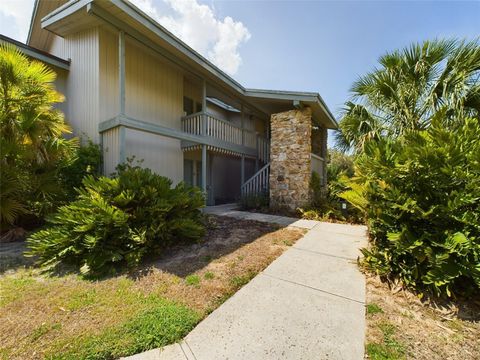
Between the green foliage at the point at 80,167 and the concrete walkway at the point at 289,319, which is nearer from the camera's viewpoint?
the concrete walkway at the point at 289,319

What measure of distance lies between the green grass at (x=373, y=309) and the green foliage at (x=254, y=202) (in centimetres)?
605

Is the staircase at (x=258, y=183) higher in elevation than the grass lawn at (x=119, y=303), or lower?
higher

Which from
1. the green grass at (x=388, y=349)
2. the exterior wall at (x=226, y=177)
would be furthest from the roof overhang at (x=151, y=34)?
the green grass at (x=388, y=349)

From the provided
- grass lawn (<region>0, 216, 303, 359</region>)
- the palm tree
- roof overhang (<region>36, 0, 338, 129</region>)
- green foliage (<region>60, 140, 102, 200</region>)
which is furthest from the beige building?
grass lawn (<region>0, 216, 303, 359</region>)

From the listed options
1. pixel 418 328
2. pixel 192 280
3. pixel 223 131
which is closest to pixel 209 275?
pixel 192 280

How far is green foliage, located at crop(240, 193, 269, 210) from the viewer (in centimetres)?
873

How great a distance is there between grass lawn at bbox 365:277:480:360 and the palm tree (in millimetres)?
3086

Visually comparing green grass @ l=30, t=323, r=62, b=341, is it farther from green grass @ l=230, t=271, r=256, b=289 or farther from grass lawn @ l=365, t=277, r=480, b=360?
grass lawn @ l=365, t=277, r=480, b=360

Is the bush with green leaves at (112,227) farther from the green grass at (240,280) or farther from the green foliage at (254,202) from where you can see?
the green foliage at (254,202)

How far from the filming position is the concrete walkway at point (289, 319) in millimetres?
1963

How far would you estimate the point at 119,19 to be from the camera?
527 cm

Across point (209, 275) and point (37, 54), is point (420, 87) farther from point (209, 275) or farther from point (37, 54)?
point (37, 54)

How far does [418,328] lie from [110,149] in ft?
23.5

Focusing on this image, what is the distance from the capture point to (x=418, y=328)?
2.28 m
